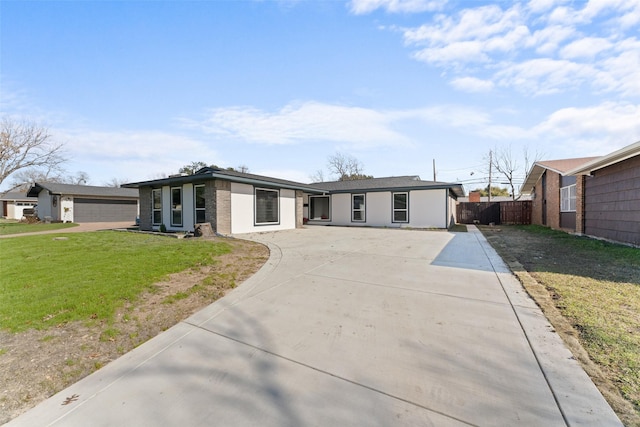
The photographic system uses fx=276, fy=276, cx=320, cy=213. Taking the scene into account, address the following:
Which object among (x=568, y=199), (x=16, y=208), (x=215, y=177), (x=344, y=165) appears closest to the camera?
(x=215, y=177)

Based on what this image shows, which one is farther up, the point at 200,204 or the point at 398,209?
the point at 200,204

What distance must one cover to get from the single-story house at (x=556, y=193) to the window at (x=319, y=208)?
1254cm

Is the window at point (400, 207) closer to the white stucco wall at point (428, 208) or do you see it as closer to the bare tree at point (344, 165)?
the white stucco wall at point (428, 208)

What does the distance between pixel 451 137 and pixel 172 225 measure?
1543 cm

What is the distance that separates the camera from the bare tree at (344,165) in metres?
41.3

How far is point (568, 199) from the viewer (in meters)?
12.9

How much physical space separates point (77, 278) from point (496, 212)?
23.4 meters

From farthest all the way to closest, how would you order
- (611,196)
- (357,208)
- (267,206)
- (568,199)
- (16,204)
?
(16,204)
(357,208)
(267,206)
(568,199)
(611,196)

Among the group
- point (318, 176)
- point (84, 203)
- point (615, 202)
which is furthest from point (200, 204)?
point (318, 176)

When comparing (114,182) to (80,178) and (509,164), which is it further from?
(509,164)

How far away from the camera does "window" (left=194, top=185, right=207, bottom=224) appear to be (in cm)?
1143

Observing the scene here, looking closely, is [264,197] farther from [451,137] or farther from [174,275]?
[451,137]

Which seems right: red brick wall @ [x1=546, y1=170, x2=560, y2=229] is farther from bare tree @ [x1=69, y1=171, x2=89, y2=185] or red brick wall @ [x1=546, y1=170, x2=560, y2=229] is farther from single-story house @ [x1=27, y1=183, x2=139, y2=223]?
bare tree @ [x1=69, y1=171, x2=89, y2=185]

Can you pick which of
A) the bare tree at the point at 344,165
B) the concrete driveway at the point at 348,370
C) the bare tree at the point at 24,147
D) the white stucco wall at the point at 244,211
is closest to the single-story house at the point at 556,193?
the concrete driveway at the point at 348,370
